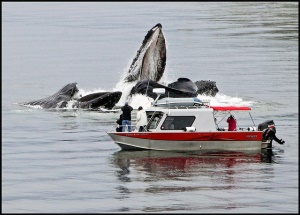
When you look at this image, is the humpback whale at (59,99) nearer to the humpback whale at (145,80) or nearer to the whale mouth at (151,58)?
the humpback whale at (145,80)

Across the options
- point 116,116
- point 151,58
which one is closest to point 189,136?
point 116,116

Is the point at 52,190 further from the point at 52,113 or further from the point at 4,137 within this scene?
the point at 52,113

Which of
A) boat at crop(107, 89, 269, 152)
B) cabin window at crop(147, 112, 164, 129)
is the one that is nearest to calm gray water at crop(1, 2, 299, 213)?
boat at crop(107, 89, 269, 152)

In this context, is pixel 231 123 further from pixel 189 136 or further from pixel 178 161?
pixel 178 161

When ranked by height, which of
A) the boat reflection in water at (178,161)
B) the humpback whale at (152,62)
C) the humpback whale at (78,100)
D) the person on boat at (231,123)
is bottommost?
the boat reflection in water at (178,161)

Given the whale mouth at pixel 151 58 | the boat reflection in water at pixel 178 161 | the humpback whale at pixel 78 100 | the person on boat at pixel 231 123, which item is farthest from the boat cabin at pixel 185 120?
the whale mouth at pixel 151 58

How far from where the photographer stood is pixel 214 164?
125ft

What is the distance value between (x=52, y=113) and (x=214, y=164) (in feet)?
49.4

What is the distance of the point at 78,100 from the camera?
2108 inches

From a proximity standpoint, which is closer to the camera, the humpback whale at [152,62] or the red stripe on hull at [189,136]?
the red stripe on hull at [189,136]

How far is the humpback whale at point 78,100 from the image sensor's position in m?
52.1

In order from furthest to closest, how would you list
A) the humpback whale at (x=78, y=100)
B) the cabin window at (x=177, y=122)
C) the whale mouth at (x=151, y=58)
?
the whale mouth at (x=151, y=58)
the humpback whale at (x=78, y=100)
the cabin window at (x=177, y=122)

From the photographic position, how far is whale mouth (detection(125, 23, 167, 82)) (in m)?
54.8

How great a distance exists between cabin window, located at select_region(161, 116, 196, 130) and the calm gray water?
3.44 feet
